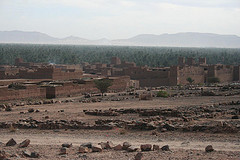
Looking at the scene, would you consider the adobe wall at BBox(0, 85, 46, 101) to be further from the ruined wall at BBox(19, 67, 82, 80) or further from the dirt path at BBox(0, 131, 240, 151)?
the dirt path at BBox(0, 131, 240, 151)

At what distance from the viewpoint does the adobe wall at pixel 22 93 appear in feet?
98.5

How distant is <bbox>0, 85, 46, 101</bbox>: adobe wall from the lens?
30016 mm

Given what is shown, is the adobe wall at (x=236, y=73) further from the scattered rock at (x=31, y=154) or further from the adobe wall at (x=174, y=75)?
the scattered rock at (x=31, y=154)

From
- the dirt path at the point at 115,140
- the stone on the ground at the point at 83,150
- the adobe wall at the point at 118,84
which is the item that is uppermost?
the stone on the ground at the point at 83,150

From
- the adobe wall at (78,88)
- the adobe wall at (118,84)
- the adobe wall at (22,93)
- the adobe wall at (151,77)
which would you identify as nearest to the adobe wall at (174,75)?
the adobe wall at (151,77)

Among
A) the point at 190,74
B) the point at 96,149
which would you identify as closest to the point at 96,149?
the point at 96,149

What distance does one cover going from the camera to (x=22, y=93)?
31.4m

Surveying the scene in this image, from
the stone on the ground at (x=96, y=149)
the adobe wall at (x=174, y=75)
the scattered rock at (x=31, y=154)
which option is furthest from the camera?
the adobe wall at (x=174, y=75)

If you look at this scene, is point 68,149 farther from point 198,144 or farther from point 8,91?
point 8,91

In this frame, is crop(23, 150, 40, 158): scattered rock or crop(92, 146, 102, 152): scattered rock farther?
crop(92, 146, 102, 152): scattered rock

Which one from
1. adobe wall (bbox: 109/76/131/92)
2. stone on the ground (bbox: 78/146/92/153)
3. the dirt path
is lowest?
adobe wall (bbox: 109/76/131/92)

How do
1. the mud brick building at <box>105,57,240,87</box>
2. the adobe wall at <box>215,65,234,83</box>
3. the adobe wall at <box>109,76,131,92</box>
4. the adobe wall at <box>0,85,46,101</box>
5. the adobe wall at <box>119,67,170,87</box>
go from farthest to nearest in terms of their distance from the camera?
the adobe wall at <box>215,65,234,83</box>, the mud brick building at <box>105,57,240,87</box>, the adobe wall at <box>119,67,170,87</box>, the adobe wall at <box>109,76,131,92</box>, the adobe wall at <box>0,85,46,101</box>

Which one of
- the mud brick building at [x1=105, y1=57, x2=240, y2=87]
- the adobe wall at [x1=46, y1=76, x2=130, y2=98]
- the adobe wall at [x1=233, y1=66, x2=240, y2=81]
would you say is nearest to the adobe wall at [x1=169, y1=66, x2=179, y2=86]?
the mud brick building at [x1=105, y1=57, x2=240, y2=87]

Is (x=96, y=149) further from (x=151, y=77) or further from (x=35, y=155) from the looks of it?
(x=151, y=77)
